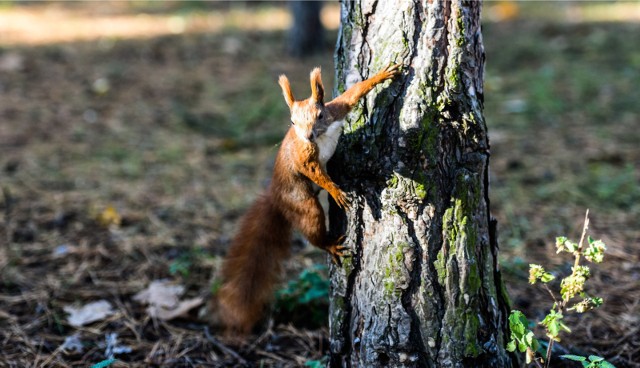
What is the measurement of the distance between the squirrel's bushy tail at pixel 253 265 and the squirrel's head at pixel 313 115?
405 millimetres

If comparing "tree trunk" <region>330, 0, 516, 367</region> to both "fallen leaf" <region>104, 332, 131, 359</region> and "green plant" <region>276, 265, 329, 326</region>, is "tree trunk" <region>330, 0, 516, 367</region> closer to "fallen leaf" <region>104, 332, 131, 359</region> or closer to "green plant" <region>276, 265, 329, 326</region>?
"green plant" <region>276, 265, 329, 326</region>

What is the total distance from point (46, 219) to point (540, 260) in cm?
222

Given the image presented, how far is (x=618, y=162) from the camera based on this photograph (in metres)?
3.70

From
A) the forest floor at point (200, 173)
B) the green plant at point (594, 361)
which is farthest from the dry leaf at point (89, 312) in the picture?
the green plant at point (594, 361)

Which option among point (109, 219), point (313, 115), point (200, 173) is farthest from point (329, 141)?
point (200, 173)

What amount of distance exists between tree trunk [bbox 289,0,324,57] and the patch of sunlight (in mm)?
653

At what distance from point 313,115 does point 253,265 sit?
0.65 metres

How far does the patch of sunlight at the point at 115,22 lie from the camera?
6895mm

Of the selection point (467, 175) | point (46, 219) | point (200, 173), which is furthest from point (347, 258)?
point (200, 173)

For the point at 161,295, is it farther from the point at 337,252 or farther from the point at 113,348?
the point at 337,252

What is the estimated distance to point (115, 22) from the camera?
25.1 ft

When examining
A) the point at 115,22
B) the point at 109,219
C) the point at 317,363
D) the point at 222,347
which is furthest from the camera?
the point at 115,22

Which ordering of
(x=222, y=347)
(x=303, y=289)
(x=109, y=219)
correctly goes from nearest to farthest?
(x=222, y=347) → (x=303, y=289) → (x=109, y=219)

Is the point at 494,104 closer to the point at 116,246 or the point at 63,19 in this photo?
the point at 116,246
